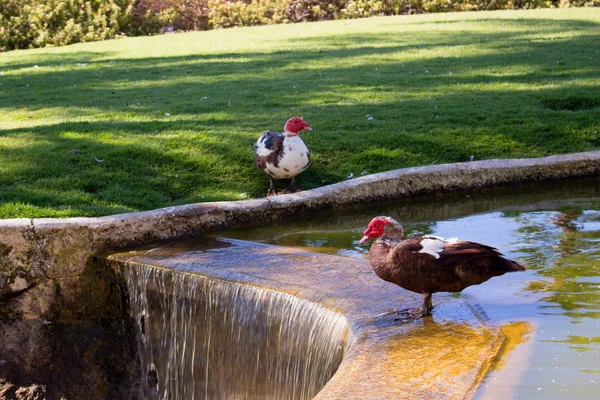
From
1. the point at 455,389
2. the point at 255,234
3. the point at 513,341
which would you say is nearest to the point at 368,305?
the point at 513,341

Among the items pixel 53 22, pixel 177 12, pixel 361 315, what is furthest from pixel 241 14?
pixel 361 315

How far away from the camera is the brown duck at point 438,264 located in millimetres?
4500

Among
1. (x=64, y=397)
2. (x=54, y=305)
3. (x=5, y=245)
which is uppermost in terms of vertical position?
(x=5, y=245)

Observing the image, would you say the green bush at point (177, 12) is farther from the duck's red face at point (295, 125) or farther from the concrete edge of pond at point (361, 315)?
the concrete edge of pond at point (361, 315)

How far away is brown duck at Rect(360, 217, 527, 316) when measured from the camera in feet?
14.8

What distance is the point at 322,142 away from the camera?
8773 millimetres

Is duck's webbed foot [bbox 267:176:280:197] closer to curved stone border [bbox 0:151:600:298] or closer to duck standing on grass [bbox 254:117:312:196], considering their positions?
duck standing on grass [bbox 254:117:312:196]

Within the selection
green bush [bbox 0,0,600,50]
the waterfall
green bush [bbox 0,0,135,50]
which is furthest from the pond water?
green bush [bbox 0,0,600,50]

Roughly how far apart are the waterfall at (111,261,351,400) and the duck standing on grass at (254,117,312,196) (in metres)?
1.88

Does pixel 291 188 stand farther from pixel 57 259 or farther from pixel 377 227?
pixel 377 227

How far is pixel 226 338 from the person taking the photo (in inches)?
226

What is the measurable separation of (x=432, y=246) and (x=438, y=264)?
0.11 m

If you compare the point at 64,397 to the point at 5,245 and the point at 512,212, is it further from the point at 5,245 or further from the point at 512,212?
the point at 512,212

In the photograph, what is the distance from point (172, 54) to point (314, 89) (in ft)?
17.4
